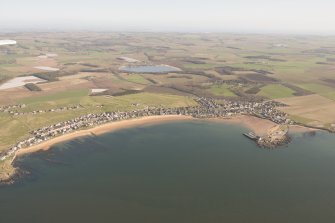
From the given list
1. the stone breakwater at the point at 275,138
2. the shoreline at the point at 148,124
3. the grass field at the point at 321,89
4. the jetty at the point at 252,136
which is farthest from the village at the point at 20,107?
the grass field at the point at 321,89

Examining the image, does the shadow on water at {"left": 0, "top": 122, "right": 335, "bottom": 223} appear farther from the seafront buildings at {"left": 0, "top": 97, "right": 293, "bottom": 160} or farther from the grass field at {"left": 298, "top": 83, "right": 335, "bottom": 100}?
the grass field at {"left": 298, "top": 83, "right": 335, "bottom": 100}

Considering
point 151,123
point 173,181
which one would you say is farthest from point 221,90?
point 173,181

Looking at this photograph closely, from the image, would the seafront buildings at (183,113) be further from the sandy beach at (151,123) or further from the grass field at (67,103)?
the grass field at (67,103)

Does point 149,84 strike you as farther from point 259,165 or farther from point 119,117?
point 259,165

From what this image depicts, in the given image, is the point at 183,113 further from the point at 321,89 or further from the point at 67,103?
the point at 321,89

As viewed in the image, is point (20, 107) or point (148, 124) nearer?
point (148, 124)

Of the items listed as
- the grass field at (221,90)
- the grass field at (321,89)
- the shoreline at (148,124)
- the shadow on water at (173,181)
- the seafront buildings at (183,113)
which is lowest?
the shadow on water at (173,181)
